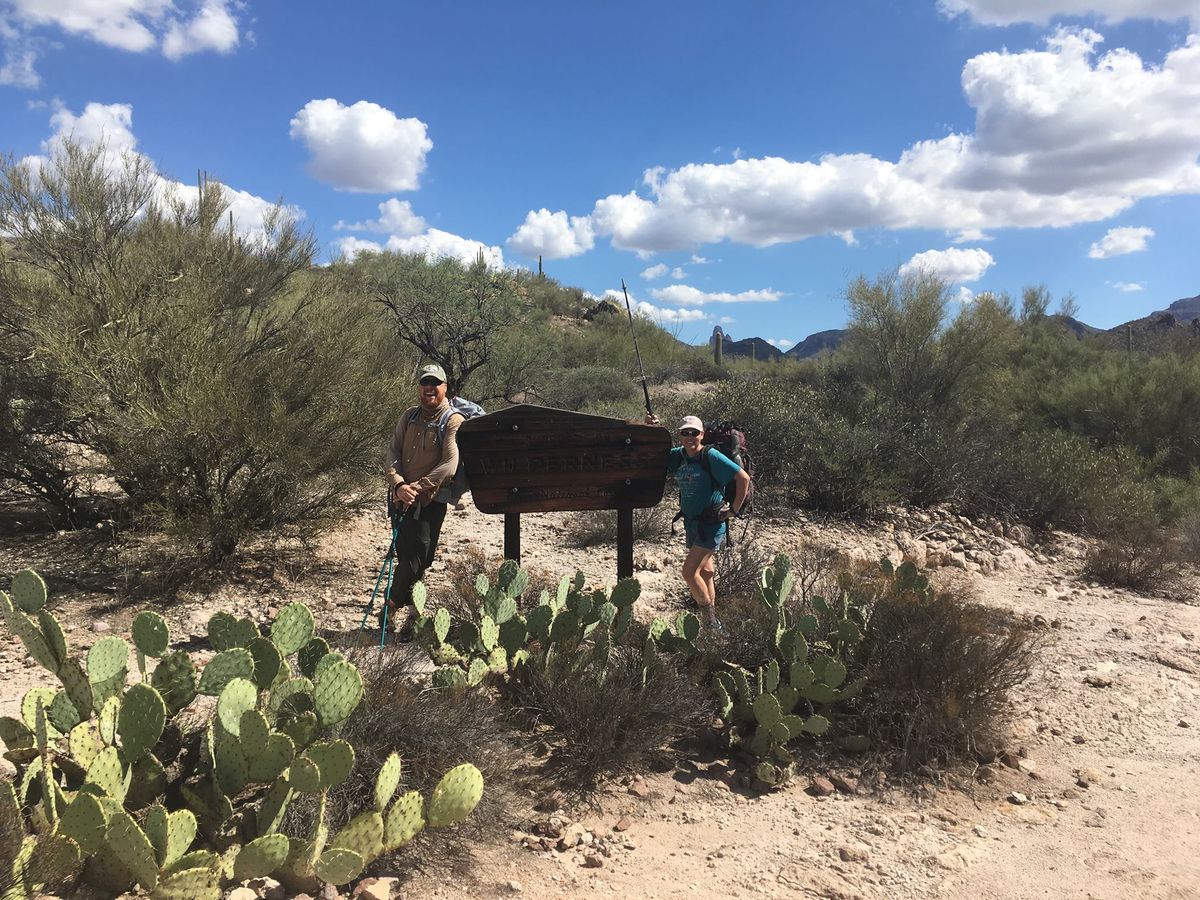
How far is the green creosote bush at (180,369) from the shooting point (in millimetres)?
5891

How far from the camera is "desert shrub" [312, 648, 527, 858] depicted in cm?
300

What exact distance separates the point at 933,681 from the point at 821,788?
0.88 meters

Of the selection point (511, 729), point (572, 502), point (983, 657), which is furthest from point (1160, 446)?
point (511, 729)

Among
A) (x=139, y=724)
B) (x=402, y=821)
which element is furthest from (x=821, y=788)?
(x=139, y=724)

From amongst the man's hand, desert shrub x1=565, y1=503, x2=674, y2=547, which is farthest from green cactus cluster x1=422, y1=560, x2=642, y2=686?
desert shrub x1=565, y1=503, x2=674, y2=547

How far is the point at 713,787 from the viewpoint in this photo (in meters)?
3.69

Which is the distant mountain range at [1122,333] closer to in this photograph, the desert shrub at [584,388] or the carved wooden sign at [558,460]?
the desert shrub at [584,388]

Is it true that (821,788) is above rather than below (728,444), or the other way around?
below

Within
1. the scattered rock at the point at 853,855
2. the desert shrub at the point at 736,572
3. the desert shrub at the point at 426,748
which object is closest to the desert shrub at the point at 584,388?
the desert shrub at the point at 736,572

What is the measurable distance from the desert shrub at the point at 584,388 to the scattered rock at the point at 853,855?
14467 mm

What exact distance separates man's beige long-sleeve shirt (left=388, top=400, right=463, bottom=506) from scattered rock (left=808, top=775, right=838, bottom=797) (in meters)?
2.68

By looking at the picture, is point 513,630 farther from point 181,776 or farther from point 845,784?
point 845,784

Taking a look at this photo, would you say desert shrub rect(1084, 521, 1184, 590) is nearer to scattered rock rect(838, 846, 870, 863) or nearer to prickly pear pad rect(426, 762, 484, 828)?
scattered rock rect(838, 846, 870, 863)

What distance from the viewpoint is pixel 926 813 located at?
3.54 metres
